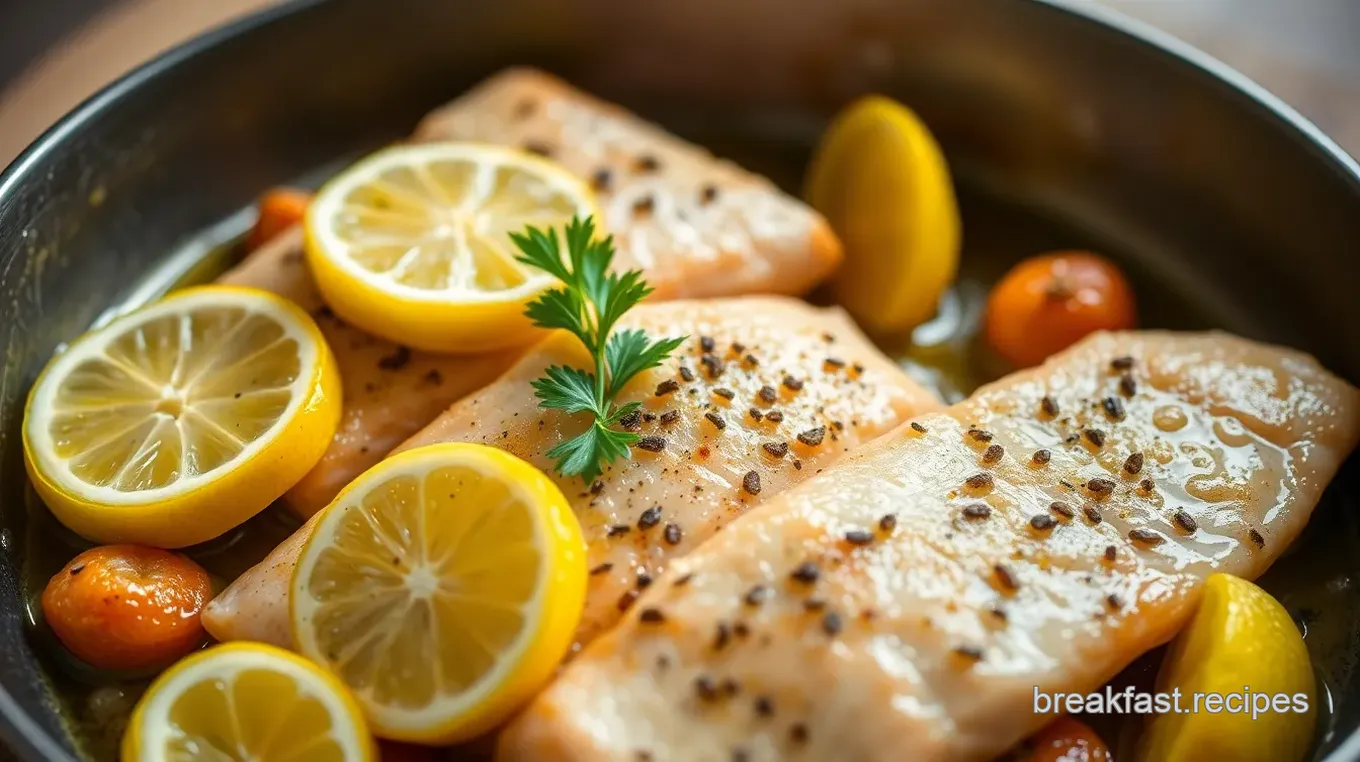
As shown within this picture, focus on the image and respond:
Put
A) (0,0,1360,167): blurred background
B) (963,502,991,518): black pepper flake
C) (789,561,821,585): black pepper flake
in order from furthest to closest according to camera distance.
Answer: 1. (0,0,1360,167): blurred background
2. (963,502,991,518): black pepper flake
3. (789,561,821,585): black pepper flake

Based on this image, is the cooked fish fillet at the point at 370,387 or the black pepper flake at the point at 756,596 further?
the cooked fish fillet at the point at 370,387

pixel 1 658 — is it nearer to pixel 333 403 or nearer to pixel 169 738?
pixel 169 738

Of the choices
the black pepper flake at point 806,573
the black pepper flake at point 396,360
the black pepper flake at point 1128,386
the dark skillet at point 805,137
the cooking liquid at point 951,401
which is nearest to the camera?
the black pepper flake at point 806,573

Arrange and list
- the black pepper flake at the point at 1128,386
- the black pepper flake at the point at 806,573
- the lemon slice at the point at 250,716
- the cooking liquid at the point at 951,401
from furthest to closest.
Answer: the black pepper flake at the point at 1128,386 → the cooking liquid at the point at 951,401 → the black pepper flake at the point at 806,573 → the lemon slice at the point at 250,716

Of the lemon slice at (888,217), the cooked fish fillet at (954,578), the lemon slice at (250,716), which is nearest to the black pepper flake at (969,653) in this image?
the cooked fish fillet at (954,578)

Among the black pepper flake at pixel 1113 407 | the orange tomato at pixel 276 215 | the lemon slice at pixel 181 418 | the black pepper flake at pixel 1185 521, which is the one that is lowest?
the lemon slice at pixel 181 418

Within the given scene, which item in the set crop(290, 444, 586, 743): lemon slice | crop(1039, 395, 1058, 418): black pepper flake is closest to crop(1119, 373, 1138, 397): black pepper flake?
crop(1039, 395, 1058, 418): black pepper flake

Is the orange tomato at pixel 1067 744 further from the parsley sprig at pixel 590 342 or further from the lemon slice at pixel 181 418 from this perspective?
the lemon slice at pixel 181 418

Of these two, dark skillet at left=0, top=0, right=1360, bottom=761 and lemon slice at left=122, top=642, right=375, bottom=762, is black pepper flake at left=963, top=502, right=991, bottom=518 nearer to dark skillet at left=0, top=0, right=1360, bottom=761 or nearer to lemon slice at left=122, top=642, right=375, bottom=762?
dark skillet at left=0, top=0, right=1360, bottom=761
